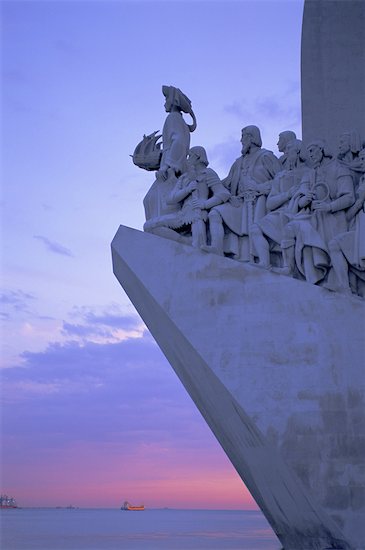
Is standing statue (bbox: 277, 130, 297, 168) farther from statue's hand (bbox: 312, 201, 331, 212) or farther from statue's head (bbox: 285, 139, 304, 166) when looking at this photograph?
statue's hand (bbox: 312, 201, 331, 212)

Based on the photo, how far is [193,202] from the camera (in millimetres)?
11430

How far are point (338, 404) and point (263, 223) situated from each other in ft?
8.30

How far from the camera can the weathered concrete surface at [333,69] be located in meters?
12.0

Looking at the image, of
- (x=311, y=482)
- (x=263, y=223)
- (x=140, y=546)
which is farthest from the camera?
(x=140, y=546)

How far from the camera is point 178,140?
39.9 feet

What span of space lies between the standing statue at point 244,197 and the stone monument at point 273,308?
0.02 m

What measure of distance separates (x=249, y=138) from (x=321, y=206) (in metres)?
1.73

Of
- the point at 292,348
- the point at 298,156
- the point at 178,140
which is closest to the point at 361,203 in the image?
the point at 298,156

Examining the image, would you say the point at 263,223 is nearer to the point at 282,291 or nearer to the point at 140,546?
the point at 282,291

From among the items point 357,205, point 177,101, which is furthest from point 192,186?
point 357,205

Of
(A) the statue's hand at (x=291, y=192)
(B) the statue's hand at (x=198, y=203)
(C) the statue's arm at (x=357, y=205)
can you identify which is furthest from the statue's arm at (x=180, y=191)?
(C) the statue's arm at (x=357, y=205)

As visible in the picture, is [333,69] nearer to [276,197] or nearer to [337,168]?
[337,168]

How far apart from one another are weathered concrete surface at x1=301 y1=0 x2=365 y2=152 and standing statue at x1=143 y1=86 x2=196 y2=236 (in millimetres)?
1679

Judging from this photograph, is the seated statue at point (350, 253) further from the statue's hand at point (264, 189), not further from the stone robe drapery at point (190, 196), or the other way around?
the stone robe drapery at point (190, 196)
